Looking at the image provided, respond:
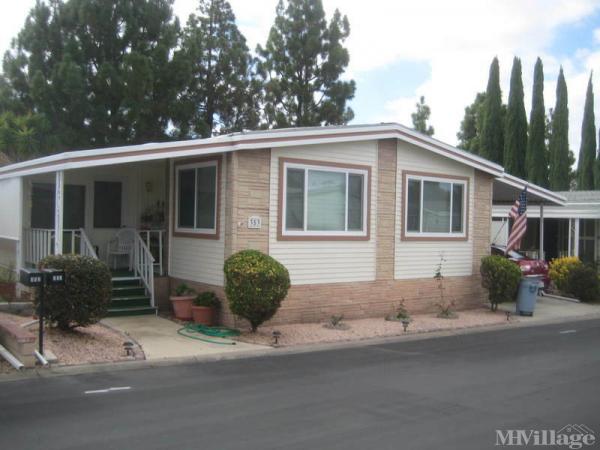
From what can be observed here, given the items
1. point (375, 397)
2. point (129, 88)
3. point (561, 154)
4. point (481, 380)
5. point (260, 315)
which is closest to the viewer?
point (375, 397)

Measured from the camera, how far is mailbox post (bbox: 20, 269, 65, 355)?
8.55 m

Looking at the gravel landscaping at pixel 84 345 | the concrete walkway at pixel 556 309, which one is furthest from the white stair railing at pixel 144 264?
the concrete walkway at pixel 556 309

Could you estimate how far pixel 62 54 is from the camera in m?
19.2

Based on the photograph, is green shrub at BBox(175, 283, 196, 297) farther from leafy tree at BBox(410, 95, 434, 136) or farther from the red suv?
leafy tree at BBox(410, 95, 434, 136)

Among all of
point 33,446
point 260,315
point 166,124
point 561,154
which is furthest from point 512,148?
point 33,446

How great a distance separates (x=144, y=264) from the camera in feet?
43.9

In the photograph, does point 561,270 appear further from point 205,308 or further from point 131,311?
point 131,311

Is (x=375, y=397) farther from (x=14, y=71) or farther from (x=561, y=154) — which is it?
(x=561, y=154)

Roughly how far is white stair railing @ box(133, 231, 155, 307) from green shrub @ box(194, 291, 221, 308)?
1335mm

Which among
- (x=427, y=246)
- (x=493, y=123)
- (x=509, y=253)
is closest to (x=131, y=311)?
(x=427, y=246)

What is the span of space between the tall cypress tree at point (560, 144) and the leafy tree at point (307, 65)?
18.9 m

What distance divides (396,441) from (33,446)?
316 centimetres

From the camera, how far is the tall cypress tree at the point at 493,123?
3994 cm

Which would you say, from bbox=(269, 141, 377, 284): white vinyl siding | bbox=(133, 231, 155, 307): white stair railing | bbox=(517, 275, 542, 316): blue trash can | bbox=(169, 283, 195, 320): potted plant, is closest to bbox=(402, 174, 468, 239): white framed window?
bbox=(269, 141, 377, 284): white vinyl siding
